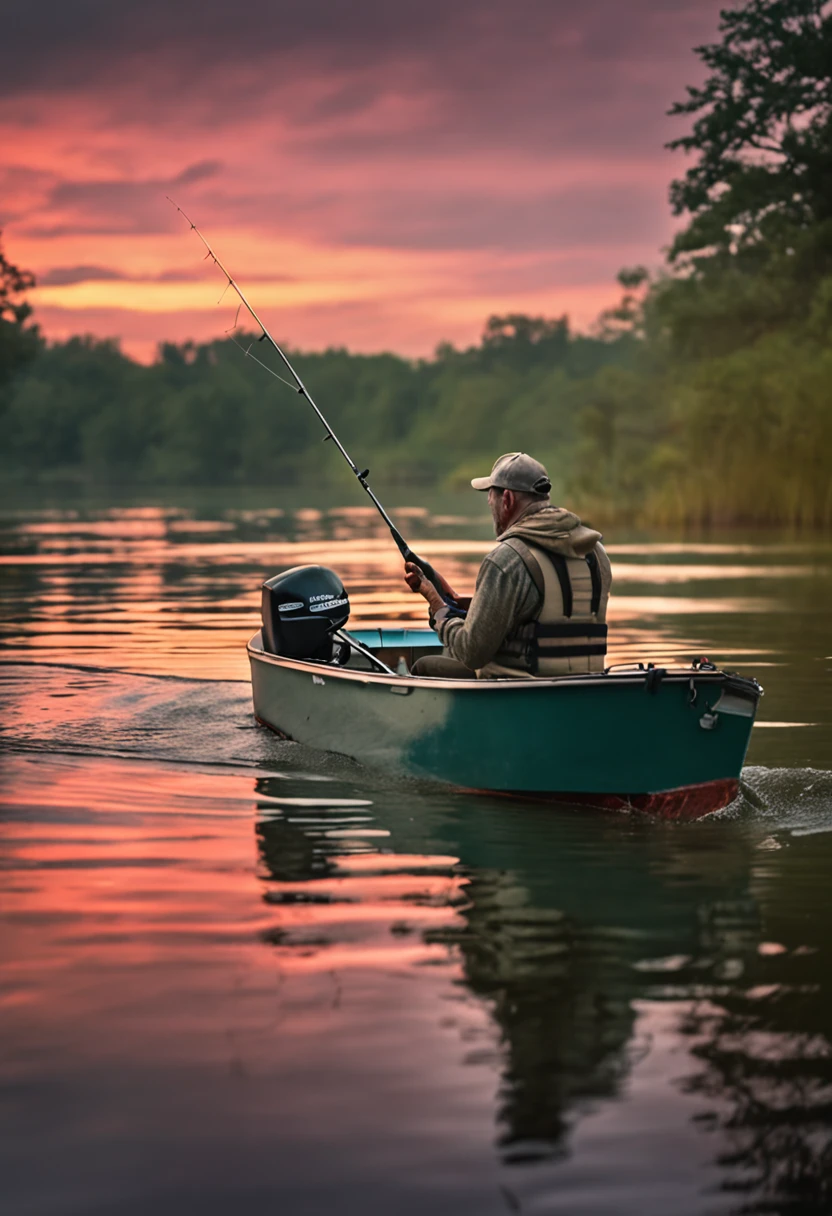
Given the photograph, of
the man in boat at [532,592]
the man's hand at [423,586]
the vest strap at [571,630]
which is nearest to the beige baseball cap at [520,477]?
the man in boat at [532,592]

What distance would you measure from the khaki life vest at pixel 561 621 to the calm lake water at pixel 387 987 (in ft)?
2.10

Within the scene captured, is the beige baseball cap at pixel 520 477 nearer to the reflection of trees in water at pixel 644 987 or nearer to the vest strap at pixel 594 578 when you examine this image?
the vest strap at pixel 594 578

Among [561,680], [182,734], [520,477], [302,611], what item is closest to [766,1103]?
[561,680]

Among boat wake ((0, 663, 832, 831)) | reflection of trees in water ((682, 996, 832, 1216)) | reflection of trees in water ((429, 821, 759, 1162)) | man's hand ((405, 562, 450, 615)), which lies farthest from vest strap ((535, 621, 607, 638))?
reflection of trees in water ((682, 996, 832, 1216))

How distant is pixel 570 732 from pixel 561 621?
515 mm

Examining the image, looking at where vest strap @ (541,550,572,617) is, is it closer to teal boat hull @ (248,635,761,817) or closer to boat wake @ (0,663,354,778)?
teal boat hull @ (248,635,761,817)

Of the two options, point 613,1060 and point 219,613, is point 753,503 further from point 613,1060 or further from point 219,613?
point 613,1060

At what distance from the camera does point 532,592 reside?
7875mm

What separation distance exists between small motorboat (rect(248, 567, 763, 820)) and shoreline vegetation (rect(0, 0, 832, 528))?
26586mm

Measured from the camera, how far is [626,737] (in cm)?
763

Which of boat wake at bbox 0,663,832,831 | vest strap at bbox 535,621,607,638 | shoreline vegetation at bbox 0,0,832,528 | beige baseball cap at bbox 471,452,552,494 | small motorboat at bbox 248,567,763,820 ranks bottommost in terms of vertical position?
boat wake at bbox 0,663,832,831

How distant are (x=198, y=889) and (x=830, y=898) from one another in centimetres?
217

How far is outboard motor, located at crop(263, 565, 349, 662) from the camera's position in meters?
10.0

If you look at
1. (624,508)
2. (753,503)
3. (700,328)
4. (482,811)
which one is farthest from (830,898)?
(700,328)
